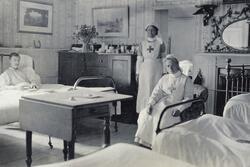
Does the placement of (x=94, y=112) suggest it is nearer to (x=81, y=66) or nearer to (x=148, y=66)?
(x=148, y=66)

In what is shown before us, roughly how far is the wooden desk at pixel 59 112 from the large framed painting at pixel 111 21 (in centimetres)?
378

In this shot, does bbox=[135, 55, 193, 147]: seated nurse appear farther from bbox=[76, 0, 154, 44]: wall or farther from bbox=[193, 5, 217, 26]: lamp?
bbox=[76, 0, 154, 44]: wall

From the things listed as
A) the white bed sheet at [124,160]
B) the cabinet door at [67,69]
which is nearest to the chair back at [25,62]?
the cabinet door at [67,69]

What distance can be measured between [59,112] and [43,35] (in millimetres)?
4548

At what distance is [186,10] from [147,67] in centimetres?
163

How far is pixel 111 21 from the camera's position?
7.82 meters

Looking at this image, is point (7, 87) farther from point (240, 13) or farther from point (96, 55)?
point (240, 13)

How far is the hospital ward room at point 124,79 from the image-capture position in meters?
3.46

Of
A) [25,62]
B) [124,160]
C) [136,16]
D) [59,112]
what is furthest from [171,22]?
[124,160]

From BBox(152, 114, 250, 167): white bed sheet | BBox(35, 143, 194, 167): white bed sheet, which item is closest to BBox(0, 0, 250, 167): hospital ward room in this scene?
BBox(152, 114, 250, 167): white bed sheet

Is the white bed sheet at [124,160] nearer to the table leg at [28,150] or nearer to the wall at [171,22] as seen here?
the table leg at [28,150]

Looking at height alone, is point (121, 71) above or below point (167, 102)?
above

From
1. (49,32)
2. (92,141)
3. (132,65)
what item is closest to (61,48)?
(49,32)

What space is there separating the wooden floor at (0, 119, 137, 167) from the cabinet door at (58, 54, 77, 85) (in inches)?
58.7
